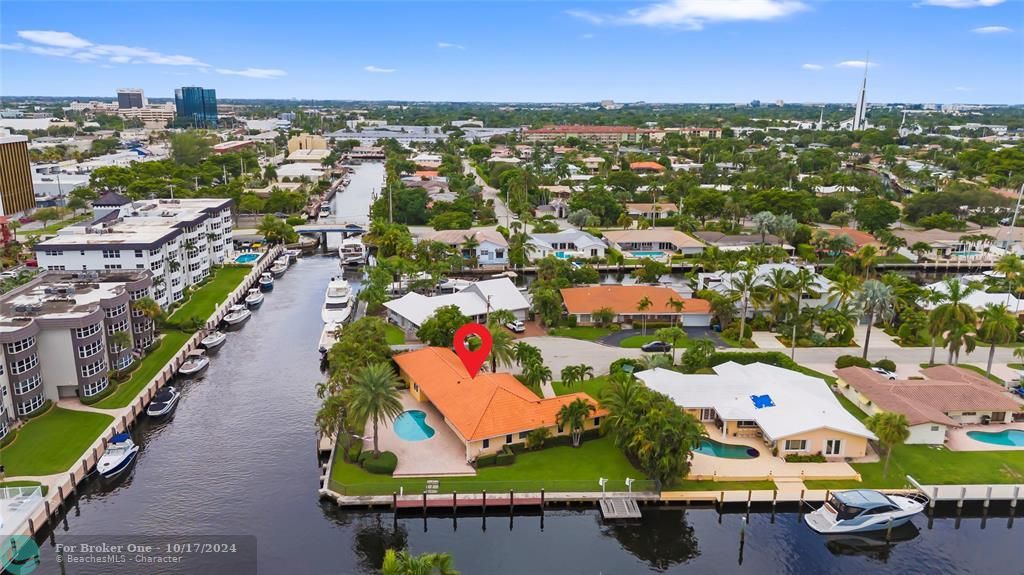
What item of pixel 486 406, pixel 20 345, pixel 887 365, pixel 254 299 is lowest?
pixel 254 299

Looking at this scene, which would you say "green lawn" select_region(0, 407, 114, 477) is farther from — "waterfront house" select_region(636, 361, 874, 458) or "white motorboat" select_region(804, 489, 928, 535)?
"white motorboat" select_region(804, 489, 928, 535)

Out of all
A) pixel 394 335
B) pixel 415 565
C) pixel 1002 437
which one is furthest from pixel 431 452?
pixel 1002 437

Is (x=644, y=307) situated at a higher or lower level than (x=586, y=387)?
higher

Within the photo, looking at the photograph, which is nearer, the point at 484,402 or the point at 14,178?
the point at 484,402

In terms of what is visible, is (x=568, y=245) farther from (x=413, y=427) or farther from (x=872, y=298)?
(x=413, y=427)

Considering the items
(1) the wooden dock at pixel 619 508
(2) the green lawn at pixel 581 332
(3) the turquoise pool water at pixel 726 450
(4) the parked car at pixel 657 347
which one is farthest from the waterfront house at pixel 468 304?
(1) the wooden dock at pixel 619 508

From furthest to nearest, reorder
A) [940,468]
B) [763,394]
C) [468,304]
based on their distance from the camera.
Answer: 1. [468,304]
2. [763,394]
3. [940,468]

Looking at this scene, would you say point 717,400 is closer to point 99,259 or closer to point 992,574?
point 992,574
